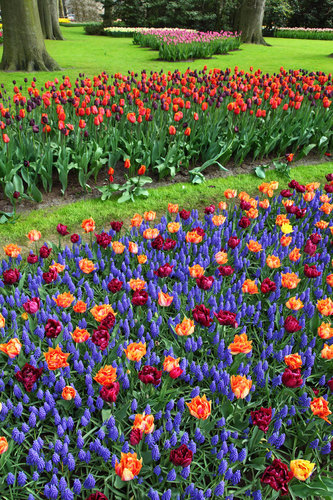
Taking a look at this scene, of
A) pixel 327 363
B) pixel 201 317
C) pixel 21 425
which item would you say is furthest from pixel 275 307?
pixel 21 425

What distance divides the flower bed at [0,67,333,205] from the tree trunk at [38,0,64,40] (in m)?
13.7

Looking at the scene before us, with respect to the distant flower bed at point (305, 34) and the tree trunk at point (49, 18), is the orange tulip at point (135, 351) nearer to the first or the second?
the tree trunk at point (49, 18)

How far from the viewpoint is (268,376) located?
7.74 ft

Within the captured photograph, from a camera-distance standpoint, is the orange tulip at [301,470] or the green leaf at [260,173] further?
the green leaf at [260,173]

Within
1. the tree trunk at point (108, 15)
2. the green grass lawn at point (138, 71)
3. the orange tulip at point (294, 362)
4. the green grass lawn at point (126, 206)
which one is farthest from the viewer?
the tree trunk at point (108, 15)

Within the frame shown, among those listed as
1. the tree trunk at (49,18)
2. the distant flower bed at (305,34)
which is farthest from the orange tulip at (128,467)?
the distant flower bed at (305,34)

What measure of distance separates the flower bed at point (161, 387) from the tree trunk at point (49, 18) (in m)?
17.8

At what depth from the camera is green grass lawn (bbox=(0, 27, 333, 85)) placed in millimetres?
14461

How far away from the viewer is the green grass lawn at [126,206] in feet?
14.4

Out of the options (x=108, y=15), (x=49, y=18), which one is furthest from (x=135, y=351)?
(x=108, y=15)

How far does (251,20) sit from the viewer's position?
74.1 ft

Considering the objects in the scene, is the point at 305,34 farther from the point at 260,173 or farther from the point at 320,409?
the point at 320,409

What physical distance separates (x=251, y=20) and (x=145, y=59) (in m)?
9.43

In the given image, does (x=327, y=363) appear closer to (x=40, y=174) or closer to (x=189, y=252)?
(x=189, y=252)
